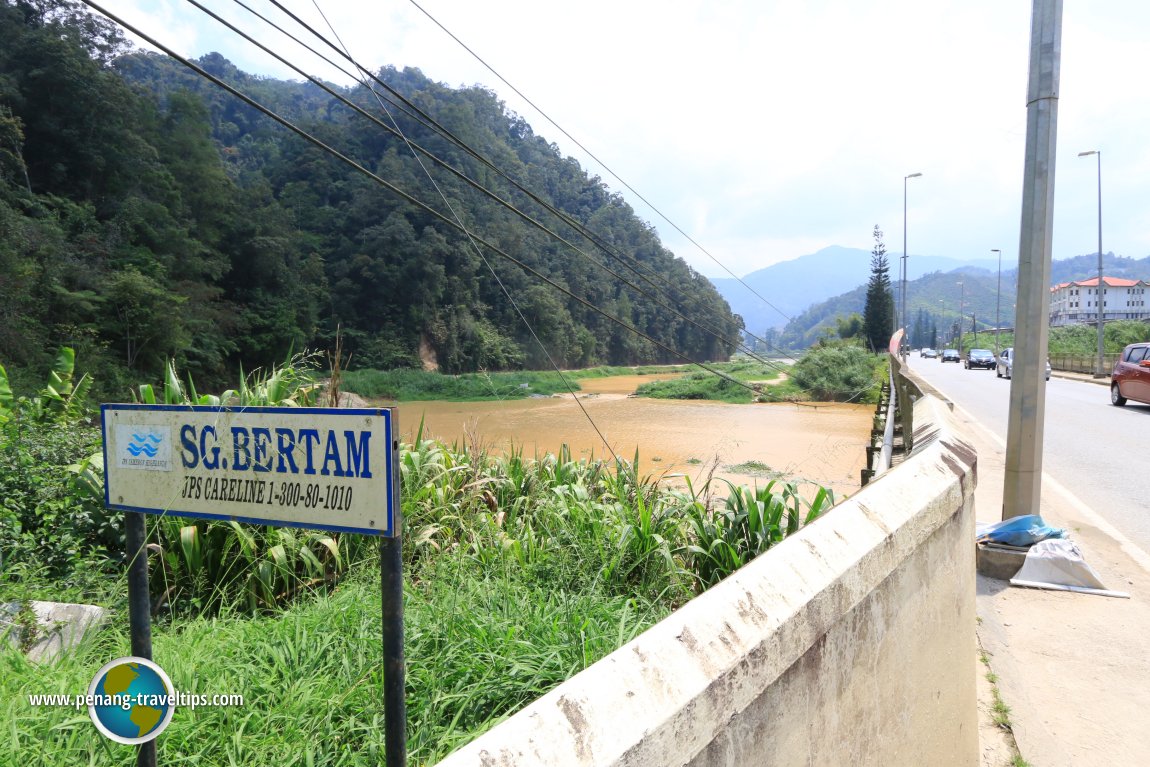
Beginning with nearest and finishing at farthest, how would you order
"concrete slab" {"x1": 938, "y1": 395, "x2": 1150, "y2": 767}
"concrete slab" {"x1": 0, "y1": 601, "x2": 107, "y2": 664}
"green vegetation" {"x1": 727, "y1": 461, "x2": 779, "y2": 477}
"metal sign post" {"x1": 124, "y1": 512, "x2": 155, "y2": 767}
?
"metal sign post" {"x1": 124, "y1": 512, "x2": 155, "y2": 767} < "concrete slab" {"x1": 0, "y1": 601, "x2": 107, "y2": 664} < "concrete slab" {"x1": 938, "y1": 395, "x2": 1150, "y2": 767} < "green vegetation" {"x1": 727, "y1": 461, "x2": 779, "y2": 477}

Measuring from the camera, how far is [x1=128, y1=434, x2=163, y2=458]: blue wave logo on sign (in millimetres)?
1853

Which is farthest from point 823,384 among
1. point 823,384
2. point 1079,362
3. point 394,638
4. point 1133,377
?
point 394,638

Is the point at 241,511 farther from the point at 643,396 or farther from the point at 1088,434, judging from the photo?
the point at 643,396

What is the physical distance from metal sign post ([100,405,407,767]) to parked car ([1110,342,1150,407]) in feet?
56.0

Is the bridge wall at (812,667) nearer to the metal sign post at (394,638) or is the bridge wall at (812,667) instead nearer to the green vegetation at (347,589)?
the metal sign post at (394,638)

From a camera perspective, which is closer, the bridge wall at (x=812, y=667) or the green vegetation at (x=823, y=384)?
the bridge wall at (x=812, y=667)

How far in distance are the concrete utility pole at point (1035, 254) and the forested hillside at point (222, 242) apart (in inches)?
126

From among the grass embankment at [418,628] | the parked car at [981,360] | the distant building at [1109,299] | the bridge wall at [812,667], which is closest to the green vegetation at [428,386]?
the parked car at [981,360]

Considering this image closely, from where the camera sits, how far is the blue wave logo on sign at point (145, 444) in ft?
6.08

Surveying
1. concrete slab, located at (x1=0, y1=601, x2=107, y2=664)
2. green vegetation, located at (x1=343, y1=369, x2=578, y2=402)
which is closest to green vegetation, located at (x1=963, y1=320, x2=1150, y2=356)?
green vegetation, located at (x1=343, y1=369, x2=578, y2=402)

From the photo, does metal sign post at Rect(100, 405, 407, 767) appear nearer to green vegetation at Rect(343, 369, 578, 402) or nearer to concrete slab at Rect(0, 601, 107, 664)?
concrete slab at Rect(0, 601, 107, 664)

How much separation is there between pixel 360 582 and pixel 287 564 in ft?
1.30

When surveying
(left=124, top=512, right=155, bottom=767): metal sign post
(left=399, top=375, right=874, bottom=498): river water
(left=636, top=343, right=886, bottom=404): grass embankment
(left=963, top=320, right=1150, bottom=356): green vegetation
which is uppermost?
(left=963, top=320, right=1150, bottom=356): green vegetation

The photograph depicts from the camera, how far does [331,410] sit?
5.10ft
